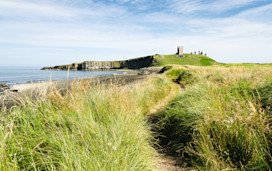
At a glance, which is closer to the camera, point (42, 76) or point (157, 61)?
point (42, 76)

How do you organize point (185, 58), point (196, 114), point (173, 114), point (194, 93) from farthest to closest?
point (185, 58)
point (194, 93)
point (173, 114)
point (196, 114)

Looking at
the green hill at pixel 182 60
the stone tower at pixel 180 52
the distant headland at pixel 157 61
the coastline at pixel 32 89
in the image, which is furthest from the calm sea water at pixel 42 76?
the stone tower at pixel 180 52

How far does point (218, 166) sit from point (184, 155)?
1.11m

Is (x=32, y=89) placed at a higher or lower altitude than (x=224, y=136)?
higher

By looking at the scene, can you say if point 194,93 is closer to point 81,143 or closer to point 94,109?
point 94,109

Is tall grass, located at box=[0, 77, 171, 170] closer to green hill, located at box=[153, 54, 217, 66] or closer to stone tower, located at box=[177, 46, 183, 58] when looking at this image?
green hill, located at box=[153, 54, 217, 66]

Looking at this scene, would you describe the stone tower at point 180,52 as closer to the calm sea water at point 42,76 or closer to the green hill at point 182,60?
the green hill at point 182,60

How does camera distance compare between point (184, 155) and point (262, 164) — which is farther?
point (184, 155)

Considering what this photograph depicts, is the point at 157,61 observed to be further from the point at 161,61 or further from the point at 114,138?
the point at 114,138

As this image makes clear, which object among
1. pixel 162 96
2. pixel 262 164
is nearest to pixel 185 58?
pixel 162 96

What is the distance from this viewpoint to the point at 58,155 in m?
2.20

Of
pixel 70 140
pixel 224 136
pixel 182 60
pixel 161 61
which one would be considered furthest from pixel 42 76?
pixel 182 60

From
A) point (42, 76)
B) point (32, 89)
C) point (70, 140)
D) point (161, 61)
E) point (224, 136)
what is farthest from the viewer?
point (161, 61)

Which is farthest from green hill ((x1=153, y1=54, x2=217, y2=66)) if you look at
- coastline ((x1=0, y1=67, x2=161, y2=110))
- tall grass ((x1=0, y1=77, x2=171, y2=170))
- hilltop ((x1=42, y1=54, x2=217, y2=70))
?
tall grass ((x1=0, y1=77, x2=171, y2=170))
